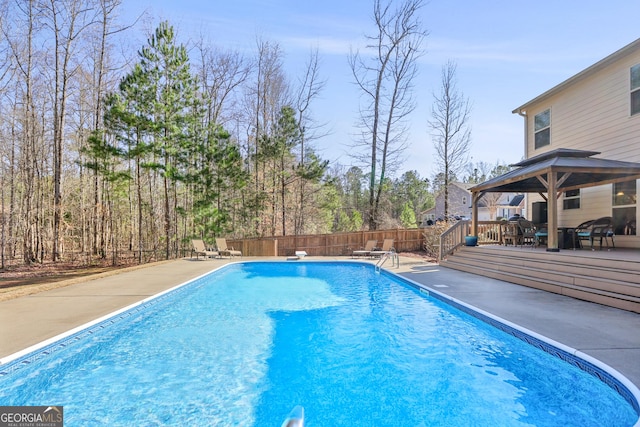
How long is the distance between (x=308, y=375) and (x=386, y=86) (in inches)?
693

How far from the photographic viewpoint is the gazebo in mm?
7043

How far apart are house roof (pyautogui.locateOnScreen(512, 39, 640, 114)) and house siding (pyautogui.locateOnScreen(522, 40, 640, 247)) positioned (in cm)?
4

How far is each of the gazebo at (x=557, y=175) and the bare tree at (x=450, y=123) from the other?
6.91 m

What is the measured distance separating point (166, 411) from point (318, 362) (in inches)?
67.6

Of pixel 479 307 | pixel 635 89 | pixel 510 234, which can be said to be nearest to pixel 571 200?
pixel 510 234

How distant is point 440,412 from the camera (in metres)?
3.01

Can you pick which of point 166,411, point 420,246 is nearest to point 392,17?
point 420,246

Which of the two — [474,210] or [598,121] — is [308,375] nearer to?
[474,210]

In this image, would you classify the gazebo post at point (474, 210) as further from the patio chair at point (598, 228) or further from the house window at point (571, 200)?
the patio chair at point (598, 228)

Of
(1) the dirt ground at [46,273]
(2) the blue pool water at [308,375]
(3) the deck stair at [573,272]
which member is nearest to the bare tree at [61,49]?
(1) the dirt ground at [46,273]

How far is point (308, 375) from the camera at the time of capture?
3.75m

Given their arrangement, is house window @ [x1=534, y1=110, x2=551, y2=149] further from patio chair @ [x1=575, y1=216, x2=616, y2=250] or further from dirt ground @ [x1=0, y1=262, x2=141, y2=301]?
dirt ground @ [x1=0, y1=262, x2=141, y2=301]

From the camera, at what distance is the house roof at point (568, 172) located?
23.1 ft

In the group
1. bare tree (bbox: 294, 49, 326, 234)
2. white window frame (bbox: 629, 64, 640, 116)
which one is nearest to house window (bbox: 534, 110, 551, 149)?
white window frame (bbox: 629, 64, 640, 116)
